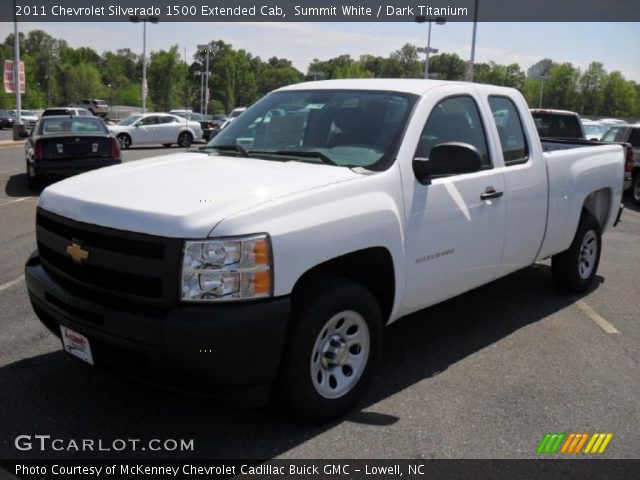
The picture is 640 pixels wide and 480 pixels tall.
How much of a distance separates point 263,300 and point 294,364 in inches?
16.3

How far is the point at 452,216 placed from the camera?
426cm

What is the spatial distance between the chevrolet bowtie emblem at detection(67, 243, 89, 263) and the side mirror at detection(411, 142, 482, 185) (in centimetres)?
198

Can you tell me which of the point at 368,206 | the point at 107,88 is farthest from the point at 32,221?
the point at 107,88

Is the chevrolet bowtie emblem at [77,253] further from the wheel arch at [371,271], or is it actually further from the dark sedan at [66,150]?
the dark sedan at [66,150]

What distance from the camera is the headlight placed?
303 centimetres

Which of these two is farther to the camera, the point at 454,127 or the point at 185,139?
the point at 185,139

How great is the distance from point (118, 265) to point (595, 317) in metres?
4.33

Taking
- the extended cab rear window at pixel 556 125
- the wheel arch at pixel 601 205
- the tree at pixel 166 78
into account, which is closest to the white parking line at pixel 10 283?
the wheel arch at pixel 601 205

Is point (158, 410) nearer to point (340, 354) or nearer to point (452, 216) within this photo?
point (340, 354)

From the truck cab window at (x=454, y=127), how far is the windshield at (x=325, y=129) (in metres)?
0.22

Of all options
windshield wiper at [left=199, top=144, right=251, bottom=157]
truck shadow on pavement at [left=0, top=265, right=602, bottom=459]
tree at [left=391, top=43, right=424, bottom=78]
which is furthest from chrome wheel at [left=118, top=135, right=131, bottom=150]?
tree at [left=391, top=43, right=424, bottom=78]

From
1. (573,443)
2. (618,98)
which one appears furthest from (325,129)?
(618,98)

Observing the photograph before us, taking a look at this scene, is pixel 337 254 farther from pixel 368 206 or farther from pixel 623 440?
pixel 623 440

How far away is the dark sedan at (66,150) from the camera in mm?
12555
